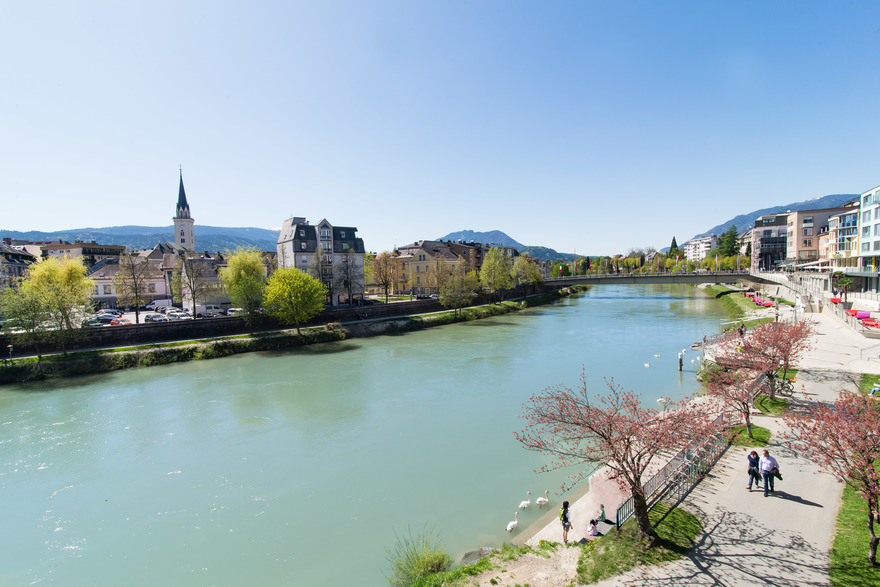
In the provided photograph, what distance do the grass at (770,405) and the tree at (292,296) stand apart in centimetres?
3155

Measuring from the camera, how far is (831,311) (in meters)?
34.2

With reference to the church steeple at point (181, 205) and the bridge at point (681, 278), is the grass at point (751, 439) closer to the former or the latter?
the bridge at point (681, 278)

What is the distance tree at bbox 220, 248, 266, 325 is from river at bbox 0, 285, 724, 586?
890 centimetres

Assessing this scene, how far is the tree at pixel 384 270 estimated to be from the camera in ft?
203

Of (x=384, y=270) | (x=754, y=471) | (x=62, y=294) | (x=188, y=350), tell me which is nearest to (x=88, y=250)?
(x=384, y=270)

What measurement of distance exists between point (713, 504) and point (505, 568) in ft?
15.6

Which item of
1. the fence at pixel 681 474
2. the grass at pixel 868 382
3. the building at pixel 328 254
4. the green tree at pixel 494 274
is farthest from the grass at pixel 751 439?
the green tree at pixel 494 274

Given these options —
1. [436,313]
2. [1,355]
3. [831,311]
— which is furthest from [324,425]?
[831,311]

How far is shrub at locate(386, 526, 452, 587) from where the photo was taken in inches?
346

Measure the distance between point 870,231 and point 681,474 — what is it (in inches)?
2169

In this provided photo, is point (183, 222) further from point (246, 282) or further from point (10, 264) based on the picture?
point (246, 282)

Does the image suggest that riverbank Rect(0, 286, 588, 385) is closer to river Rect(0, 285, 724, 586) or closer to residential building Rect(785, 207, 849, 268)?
river Rect(0, 285, 724, 586)

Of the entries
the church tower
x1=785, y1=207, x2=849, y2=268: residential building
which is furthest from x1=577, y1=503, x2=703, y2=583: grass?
the church tower

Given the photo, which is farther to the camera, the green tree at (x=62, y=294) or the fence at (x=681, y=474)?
the green tree at (x=62, y=294)
